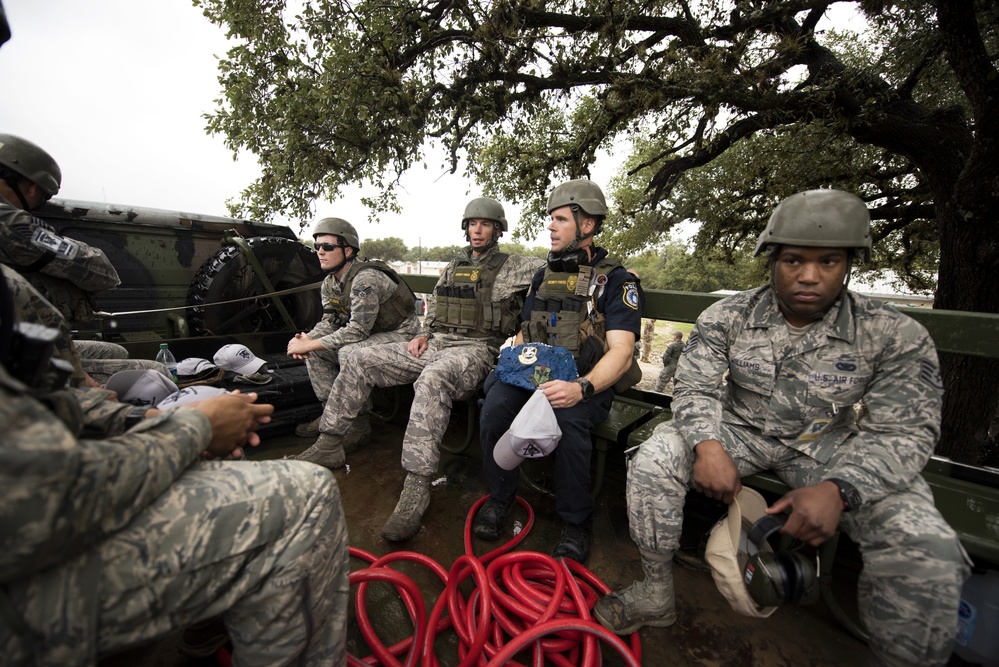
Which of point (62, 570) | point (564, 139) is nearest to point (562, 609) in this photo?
point (62, 570)

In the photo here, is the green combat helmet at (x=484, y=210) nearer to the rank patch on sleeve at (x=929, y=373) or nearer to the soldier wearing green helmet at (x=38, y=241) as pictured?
the soldier wearing green helmet at (x=38, y=241)

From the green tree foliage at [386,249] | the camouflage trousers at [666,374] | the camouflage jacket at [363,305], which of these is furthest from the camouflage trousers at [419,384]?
the green tree foliage at [386,249]

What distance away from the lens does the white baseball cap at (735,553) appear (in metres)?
1.47

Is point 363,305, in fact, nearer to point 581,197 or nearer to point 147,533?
point 581,197

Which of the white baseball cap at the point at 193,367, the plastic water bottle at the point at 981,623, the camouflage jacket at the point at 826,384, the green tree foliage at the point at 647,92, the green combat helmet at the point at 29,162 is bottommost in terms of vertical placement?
the plastic water bottle at the point at 981,623

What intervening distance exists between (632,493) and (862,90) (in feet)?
16.1

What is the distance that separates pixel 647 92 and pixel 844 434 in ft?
12.0

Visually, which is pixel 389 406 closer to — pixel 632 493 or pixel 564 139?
pixel 632 493

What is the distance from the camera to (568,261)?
8.65 feet

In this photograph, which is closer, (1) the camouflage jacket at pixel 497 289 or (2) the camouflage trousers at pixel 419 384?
(2) the camouflage trousers at pixel 419 384

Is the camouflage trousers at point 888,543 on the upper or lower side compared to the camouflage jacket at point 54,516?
lower

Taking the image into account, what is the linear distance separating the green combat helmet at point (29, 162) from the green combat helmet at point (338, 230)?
1501 mm

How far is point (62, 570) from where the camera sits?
2.81ft

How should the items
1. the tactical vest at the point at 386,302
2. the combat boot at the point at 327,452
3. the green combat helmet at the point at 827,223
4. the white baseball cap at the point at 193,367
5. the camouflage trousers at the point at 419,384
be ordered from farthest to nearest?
the tactical vest at the point at 386,302 → the white baseball cap at the point at 193,367 → the combat boot at the point at 327,452 → the camouflage trousers at the point at 419,384 → the green combat helmet at the point at 827,223
